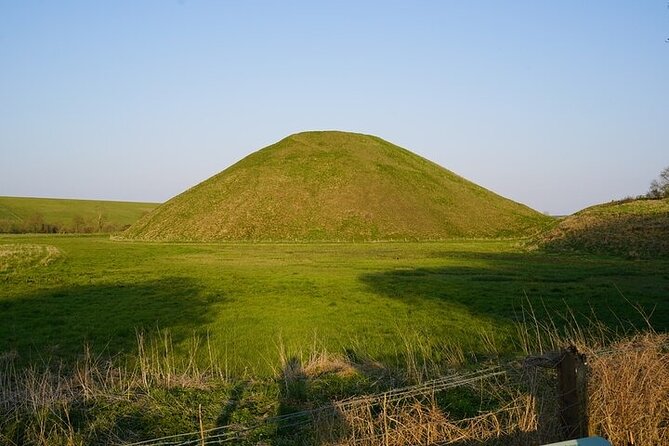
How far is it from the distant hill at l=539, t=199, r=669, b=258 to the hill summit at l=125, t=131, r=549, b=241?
94.1 feet

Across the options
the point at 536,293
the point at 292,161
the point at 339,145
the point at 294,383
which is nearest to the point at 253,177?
the point at 292,161

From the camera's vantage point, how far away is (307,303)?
24031 millimetres

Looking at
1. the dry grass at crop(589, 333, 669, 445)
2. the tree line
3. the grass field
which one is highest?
the tree line

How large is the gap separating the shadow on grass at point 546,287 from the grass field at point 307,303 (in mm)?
64

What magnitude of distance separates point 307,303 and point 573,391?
18.6 metres

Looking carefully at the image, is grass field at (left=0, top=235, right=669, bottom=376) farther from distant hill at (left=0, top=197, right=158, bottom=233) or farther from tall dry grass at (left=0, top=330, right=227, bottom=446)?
distant hill at (left=0, top=197, right=158, bottom=233)

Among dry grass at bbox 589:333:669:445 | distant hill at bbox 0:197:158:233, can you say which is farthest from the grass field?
distant hill at bbox 0:197:158:233

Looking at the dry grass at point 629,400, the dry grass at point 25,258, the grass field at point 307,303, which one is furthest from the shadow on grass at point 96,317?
the dry grass at point 25,258

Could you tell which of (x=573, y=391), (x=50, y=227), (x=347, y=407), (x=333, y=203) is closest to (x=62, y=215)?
(x=50, y=227)

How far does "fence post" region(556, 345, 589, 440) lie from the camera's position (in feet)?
18.9

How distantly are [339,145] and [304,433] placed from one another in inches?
4188

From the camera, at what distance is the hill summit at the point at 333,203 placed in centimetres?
8269

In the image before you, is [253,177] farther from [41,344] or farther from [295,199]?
[41,344]

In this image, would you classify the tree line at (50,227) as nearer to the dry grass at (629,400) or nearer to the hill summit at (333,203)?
the hill summit at (333,203)
